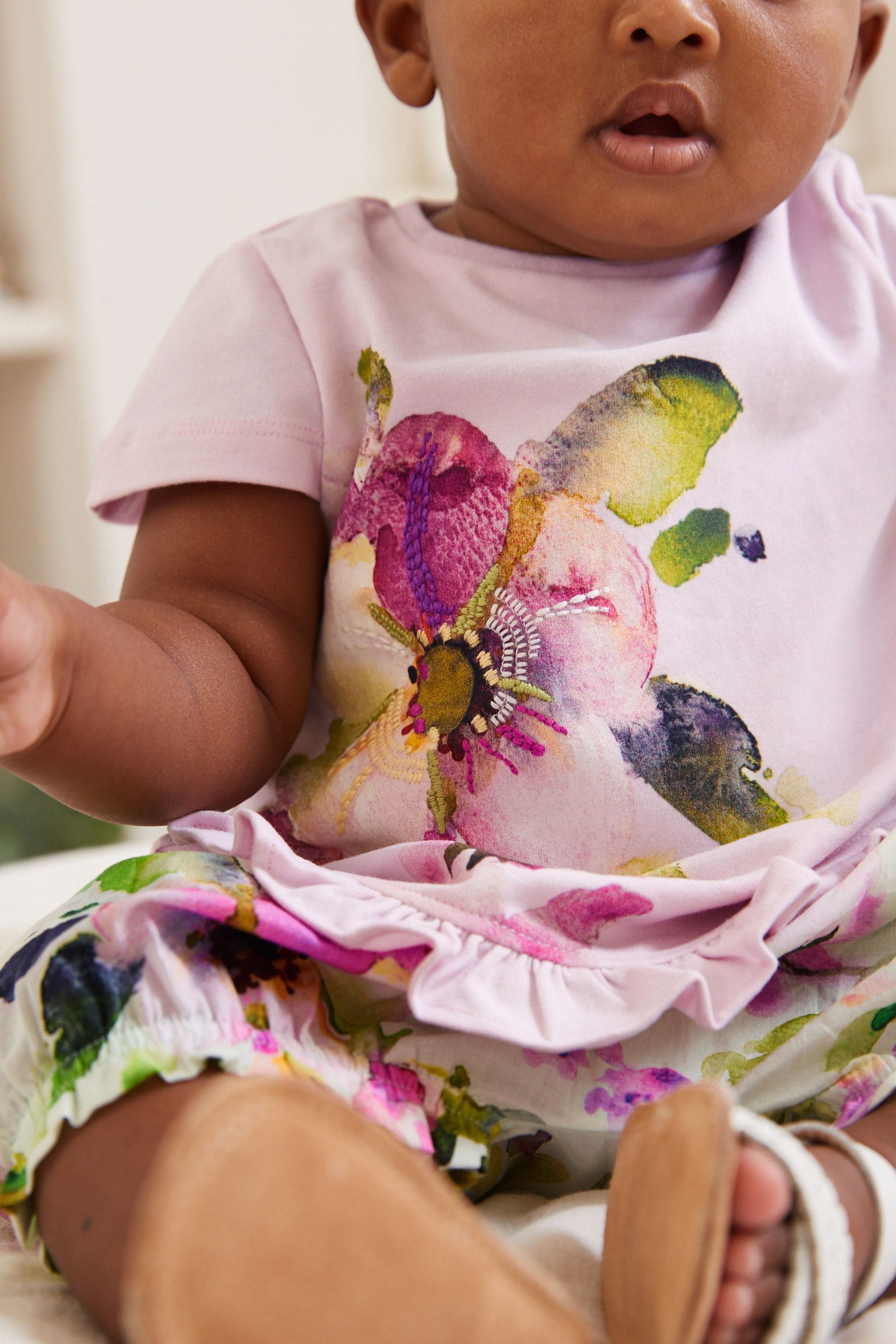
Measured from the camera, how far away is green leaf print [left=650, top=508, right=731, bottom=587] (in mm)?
684

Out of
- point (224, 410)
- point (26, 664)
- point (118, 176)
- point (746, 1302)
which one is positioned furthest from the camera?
point (118, 176)

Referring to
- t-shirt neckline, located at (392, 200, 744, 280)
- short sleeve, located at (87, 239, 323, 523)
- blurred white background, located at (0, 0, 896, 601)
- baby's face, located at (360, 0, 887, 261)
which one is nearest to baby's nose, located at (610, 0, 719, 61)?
baby's face, located at (360, 0, 887, 261)

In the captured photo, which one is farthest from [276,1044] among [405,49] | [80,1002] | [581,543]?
[405,49]

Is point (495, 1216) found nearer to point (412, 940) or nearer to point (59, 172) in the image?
point (412, 940)

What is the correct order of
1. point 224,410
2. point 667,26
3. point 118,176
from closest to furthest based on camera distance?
point 667,26 < point 224,410 < point 118,176

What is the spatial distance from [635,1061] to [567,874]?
Answer: 0.08 metres

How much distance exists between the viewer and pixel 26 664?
506 mm

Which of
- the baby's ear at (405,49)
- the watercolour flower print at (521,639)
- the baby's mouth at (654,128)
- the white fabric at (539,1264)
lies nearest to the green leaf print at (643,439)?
the watercolour flower print at (521,639)

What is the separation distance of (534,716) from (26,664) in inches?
9.8

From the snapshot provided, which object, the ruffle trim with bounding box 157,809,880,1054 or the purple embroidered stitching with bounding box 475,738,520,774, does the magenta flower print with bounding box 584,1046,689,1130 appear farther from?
the purple embroidered stitching with bounding box 475,738,520,774

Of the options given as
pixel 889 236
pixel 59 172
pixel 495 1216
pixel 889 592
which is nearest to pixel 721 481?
pixel 889 592

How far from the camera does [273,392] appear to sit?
736mm

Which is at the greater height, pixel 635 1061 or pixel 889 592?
pixel 889 592

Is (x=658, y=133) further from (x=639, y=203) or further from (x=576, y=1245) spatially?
(x=576, y=1245)
